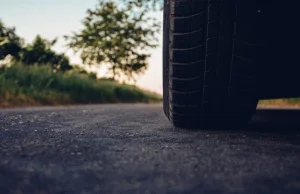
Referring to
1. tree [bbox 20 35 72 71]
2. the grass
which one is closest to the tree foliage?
tree [bbox 20 35 72 71]

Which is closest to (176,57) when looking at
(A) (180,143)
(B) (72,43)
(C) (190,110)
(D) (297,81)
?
(C) (190,110)

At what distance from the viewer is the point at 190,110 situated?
1.58m

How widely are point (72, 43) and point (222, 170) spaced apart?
49.8ft

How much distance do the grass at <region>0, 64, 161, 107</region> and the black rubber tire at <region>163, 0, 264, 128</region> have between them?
12.8 feet

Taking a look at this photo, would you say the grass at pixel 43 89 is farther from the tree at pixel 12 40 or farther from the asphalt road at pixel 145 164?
the asphalt road at pixel 145 164

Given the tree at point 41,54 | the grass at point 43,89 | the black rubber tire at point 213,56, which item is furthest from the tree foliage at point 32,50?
the black rubber tire at point 213,56

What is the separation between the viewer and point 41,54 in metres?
10.9

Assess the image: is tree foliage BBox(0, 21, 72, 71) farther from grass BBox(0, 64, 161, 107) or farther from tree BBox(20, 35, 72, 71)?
grass BBox(0, 64, 161, 107)

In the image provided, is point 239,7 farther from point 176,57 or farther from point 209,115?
point 209,115

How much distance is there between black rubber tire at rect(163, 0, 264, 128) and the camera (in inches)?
56.2

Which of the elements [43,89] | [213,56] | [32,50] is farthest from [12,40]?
[213,56]

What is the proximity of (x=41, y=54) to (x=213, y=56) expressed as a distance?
10151 millimetres

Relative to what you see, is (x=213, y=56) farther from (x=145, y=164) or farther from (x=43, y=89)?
(x=43, y=89)

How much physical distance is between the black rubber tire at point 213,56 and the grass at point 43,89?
3.90 m
